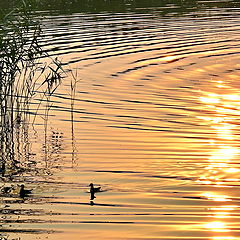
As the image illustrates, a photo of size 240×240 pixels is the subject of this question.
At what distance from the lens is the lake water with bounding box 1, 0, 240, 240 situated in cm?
1138

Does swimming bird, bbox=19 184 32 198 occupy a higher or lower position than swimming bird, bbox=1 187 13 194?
higher

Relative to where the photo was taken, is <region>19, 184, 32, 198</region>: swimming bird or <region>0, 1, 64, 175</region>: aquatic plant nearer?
<region>19, 184, 32, 198</region>: swimming bird

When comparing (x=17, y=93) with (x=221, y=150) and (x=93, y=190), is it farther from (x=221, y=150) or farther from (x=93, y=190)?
(x=93, y=190)

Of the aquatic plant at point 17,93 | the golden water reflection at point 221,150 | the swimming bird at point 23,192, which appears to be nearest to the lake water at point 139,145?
the golden water reflection at point 221,150

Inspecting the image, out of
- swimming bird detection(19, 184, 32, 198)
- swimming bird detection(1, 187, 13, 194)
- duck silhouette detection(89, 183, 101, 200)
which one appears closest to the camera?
duck silhouette detection(89, 183, 101, 200)

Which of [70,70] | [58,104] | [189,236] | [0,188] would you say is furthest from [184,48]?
[189,236]

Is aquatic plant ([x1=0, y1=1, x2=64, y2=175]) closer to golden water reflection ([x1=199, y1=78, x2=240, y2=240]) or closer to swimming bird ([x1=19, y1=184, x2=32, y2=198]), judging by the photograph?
swimming bird ([x1=19, y1=184, x2=32, y2=198])

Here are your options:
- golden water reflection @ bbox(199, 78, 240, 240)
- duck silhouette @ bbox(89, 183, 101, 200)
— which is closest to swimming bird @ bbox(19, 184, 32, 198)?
duck silhouette @ bbox(89, 183, 101, 200)

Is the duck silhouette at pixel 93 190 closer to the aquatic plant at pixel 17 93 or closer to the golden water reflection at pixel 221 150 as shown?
the golden water reflection at pixel 221 150

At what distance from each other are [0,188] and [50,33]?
19.5m

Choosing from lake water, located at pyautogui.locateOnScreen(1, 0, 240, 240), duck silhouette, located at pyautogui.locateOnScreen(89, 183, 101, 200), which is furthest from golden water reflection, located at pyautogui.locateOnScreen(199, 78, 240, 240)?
duck silhouette, located at pyautogui.locateOnScreen(89, 183, 101, 200)

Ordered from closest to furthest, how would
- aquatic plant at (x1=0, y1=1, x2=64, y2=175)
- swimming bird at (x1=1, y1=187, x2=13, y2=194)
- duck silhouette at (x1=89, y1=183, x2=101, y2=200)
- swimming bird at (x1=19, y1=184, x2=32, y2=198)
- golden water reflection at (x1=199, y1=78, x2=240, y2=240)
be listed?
golden water reflection at (x1=199, y1=78, x2=240, y2=240), duck silhouette at (x1=89, y1=183, x2=101, y2=200), swimming bird at (x1=19, y1=184, x2=32, y2=198), swimming bird at (x1=1, y1=187, x2=13, y2=194), aquatic plant at (x1=0, y1=1, x2=64, y2=175)

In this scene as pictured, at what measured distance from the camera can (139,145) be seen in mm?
15680

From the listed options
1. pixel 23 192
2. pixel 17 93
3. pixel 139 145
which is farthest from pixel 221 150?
pixel 17 93
